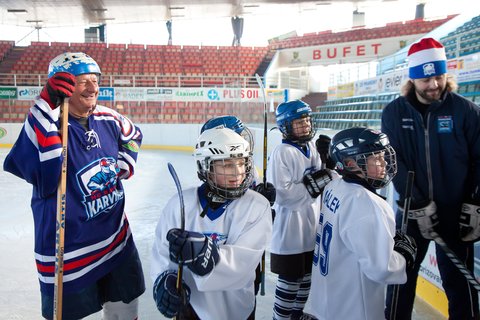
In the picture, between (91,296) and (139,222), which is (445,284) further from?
(139,222)

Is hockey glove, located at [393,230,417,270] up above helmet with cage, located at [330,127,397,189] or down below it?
below

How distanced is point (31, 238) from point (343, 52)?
1471 centimetres

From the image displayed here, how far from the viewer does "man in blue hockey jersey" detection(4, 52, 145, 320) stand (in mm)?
1269

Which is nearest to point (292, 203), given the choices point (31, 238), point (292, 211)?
point (292, 211)

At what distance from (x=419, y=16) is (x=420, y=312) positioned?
1653 centimetres

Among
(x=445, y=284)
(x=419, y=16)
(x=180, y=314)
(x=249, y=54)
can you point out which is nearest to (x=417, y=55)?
(x=445, y=284)

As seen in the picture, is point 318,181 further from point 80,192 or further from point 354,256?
point 80,192

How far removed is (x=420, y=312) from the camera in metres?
2.19

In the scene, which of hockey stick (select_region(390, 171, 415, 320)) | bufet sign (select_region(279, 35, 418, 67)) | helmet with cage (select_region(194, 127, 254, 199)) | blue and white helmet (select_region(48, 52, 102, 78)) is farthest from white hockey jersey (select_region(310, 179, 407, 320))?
bufet sign (select_region(279, 35, 418, 67))

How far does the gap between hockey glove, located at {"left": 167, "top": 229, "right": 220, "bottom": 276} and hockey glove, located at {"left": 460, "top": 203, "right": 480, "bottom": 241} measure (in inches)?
42.8

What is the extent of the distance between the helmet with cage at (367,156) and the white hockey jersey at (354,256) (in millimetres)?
56

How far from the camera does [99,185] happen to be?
4.66 ft

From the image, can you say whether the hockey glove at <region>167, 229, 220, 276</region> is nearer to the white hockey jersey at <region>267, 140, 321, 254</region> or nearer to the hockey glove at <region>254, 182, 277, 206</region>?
the hockey glove at <region>254, 182, 277, 206</region>

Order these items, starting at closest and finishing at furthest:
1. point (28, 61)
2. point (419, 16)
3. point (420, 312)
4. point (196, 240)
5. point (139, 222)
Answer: point (196, 240) < point (420, 312) < point (139, 222) < point (28, 61) < point (419, 16)
